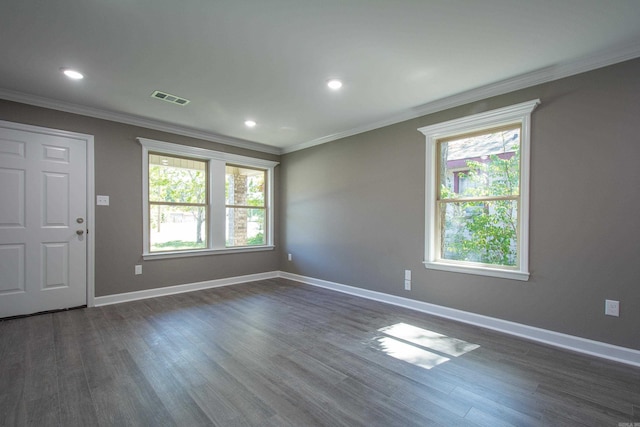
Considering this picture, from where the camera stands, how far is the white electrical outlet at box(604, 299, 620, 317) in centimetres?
235

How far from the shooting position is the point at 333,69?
2658 mm

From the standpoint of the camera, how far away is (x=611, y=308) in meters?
2.38

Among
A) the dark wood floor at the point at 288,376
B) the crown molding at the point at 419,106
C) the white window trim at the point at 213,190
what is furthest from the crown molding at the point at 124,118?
the dark wood floor at the point at 288,376

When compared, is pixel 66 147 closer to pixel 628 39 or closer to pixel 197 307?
pixel 197 307

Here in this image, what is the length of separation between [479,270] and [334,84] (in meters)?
2.43

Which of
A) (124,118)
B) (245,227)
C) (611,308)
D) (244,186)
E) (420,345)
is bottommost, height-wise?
(420,345)

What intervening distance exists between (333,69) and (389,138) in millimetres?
1538

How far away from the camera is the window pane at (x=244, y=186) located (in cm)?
508

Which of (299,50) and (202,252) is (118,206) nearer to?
(202,252)

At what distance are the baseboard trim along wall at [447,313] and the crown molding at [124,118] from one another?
90.1 inches

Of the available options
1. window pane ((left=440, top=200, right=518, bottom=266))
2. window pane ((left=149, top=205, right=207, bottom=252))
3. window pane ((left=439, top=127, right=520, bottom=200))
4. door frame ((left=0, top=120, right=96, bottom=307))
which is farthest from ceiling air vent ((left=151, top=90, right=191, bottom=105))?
window pane ((left=440, top=200, right=518, bottom=266))

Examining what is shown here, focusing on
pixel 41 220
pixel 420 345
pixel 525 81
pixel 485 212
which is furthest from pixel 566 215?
pixel 41 220

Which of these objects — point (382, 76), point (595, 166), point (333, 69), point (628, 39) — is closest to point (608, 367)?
point (595, 166)

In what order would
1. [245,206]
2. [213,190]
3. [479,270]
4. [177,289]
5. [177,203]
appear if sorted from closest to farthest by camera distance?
1. [479,270]
2. [177,289]
3. [177,203]
4. [213,190]
5. [245,206]
